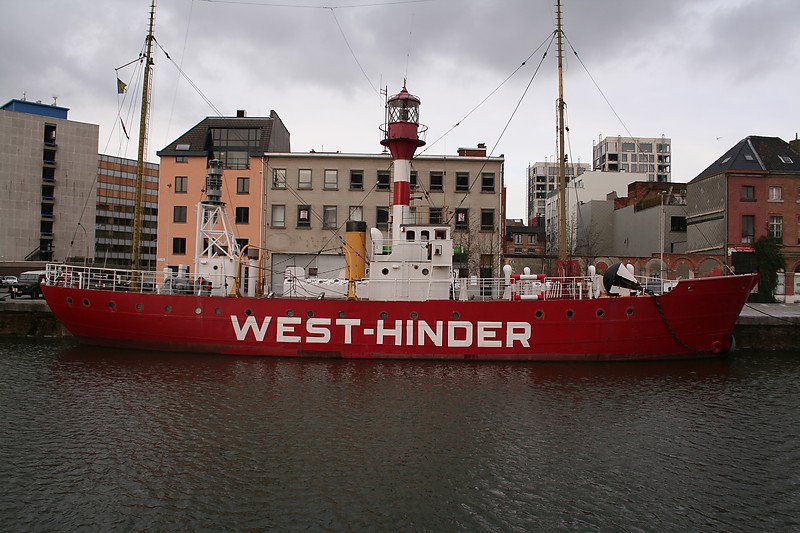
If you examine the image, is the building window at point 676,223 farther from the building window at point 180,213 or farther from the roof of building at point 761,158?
the building window at point 180,213

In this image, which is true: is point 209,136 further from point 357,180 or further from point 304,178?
point 357,180

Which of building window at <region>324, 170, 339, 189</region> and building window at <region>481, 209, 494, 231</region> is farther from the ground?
building window at <region>324, 170, 339, 189</region>

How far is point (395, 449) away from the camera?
12.1m

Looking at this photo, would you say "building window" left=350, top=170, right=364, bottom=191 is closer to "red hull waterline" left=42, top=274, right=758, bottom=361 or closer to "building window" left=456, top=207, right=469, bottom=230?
"building window" left=456, top=207, right=469, bottom=230

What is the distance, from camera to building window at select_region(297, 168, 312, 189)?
135 feet

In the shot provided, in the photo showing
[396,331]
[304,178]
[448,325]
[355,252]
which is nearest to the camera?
[448,325]

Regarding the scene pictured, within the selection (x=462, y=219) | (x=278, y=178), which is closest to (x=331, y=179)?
(x=278, y=178)

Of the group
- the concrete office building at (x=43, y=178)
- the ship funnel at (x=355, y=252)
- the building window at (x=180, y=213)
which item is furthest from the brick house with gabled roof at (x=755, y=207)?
the concrete office building at (x=43, y=178)

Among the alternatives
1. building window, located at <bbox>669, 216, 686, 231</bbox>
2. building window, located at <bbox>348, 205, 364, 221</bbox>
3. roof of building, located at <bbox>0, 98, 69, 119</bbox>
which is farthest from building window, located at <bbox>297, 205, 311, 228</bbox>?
roof of building, located at <bbox>0, 98, 69, 119</bbox>

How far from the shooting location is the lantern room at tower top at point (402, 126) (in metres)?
24.4

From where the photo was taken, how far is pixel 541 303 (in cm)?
2102

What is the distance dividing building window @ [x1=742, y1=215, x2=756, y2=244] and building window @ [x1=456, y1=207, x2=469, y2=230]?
63.2 feet

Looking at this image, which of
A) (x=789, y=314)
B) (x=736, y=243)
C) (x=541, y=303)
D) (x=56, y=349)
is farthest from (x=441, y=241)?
(x=736, y=243)

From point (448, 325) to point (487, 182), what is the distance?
21555mm
